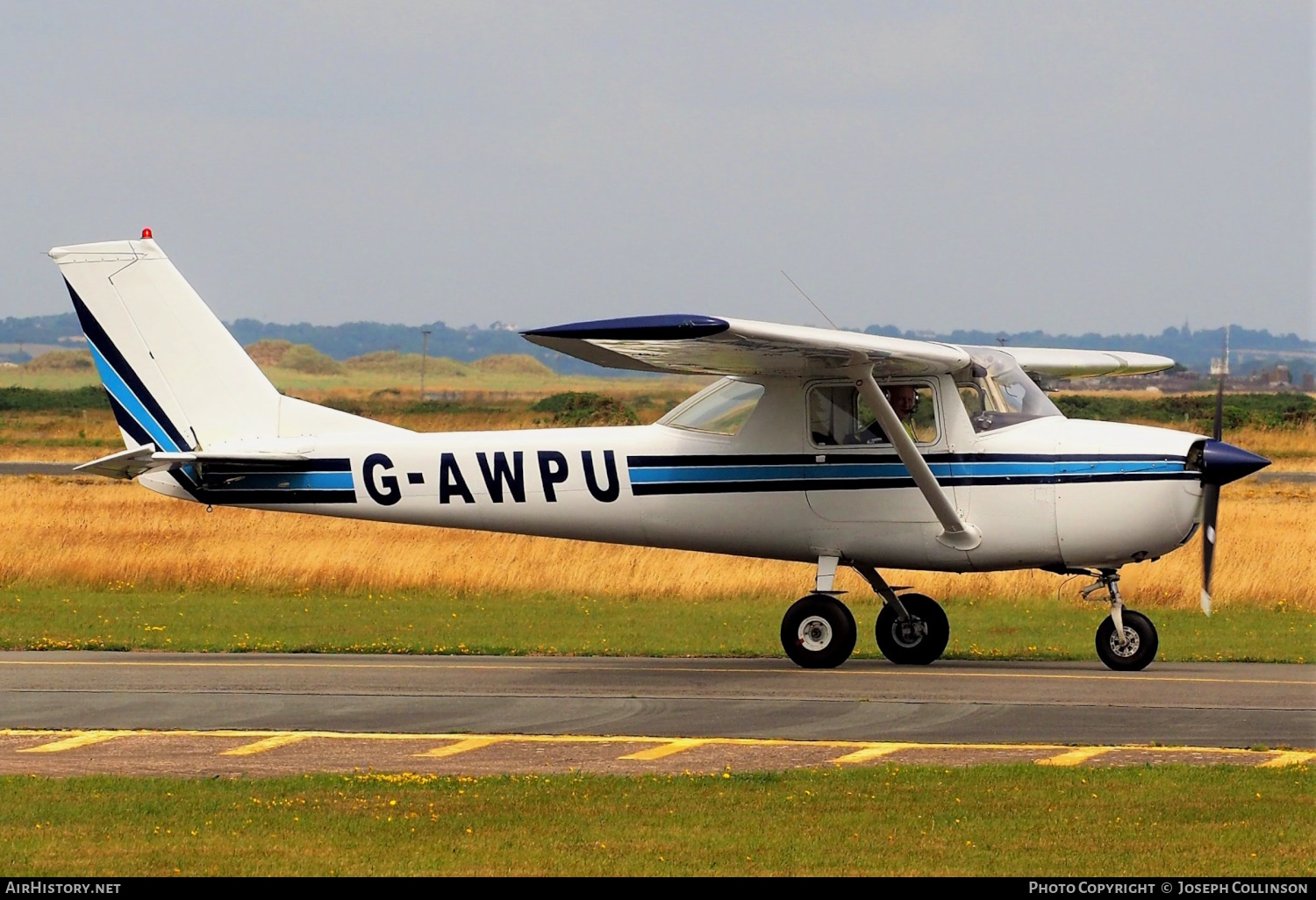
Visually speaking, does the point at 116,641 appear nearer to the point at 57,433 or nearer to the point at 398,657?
the point at 398,657

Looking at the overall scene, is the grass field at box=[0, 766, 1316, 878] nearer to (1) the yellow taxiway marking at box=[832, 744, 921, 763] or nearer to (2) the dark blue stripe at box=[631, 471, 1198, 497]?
(1) the yellow taxiway marking at box=[832, 744, 921, 763]

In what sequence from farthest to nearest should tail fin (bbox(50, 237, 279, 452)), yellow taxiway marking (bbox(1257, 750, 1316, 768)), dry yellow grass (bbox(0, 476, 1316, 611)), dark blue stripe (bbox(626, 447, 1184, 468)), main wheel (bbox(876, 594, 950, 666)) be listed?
1. dry yellow grass (bbox(0, 476, 1316, 611))
2. tail fin (bbox(50, 237, 279, 452))
3. main wheel (bbox(876, 594, 950, 666))
4. dark blue stripe (bbox(626, 447, 1184, 468))
5. yellow taxiway marking (bbox(1257, 750, 1316, 768))

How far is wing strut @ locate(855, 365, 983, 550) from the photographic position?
1494 cm

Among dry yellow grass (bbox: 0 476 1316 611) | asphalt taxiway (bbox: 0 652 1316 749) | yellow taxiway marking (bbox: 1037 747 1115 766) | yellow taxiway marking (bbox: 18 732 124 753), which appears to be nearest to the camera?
yellow taxiway marking (bbox: 1037 747 1115 766)

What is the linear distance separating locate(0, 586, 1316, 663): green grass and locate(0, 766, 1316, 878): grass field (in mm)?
7511

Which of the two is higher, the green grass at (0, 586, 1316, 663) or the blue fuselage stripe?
the blue fuselage stripe

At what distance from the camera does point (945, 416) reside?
51.2 feet

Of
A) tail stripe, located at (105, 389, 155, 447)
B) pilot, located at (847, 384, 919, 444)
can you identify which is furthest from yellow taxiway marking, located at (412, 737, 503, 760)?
tail stripe, located at (105, 389, 155, 447)

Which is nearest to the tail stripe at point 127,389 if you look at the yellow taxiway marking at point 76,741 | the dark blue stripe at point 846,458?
the dark blue stripe at point 846,458

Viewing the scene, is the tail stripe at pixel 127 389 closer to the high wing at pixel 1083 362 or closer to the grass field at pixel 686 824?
the grass field at pixel 686 824

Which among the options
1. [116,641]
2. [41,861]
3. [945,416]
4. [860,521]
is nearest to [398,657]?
[116,641]

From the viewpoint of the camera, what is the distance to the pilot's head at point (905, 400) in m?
15.6

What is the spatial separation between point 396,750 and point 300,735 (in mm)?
961

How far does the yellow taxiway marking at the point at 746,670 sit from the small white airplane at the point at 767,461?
418 mm
